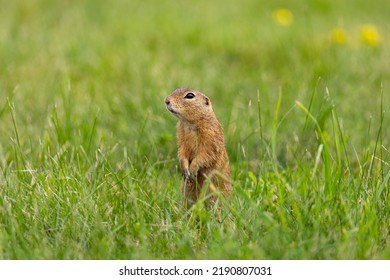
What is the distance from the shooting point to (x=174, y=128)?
5340 millimetres

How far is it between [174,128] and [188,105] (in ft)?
4.01

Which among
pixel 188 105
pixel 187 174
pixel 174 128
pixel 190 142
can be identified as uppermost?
pixel 188 105

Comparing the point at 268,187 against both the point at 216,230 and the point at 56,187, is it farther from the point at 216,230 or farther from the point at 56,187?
the point at 56,187

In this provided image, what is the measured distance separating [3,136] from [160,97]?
4.00 feet

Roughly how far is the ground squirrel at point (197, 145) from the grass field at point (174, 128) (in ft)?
0.40

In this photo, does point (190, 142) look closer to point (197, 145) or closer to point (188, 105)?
point (197, 145)

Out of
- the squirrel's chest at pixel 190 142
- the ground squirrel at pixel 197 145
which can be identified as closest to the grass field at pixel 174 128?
the ground squirrel at pixel 197 145

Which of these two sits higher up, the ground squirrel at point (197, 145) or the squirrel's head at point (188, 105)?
the squirrel's head at point (188, 105)

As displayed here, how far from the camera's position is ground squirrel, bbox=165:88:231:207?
3967mm

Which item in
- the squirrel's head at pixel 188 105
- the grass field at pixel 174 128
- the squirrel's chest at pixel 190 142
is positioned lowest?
the grass field at pixel 174 128

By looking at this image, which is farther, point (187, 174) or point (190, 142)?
point (190, 142)

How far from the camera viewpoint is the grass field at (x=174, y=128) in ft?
11.3

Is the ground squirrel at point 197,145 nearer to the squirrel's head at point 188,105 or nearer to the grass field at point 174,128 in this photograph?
the squirrel's head at point 188,105

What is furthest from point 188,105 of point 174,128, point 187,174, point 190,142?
point 174,128
